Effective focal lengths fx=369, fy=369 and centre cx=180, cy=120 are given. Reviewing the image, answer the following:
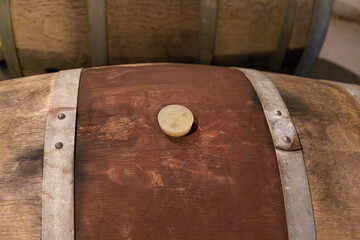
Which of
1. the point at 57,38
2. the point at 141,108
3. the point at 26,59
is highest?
the point at 141,108

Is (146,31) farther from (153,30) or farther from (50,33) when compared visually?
(50,33)

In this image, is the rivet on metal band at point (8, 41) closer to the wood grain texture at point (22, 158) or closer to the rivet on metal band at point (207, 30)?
the wood grain texture at point (22, 158)

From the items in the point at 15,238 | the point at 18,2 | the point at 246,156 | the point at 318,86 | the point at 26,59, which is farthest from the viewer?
the point at 26,59

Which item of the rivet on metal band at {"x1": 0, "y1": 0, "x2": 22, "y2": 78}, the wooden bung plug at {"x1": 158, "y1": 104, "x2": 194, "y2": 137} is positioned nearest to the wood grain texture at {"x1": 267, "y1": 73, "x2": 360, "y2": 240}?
the wooden bung plug at {"x1": 158, "y1": 104, "x2": 194, "y2": 137}

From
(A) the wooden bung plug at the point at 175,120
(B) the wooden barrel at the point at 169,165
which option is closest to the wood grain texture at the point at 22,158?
(B) the wooden barrel at the point at 169,165

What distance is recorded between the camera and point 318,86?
1518mm

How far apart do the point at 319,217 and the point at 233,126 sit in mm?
380

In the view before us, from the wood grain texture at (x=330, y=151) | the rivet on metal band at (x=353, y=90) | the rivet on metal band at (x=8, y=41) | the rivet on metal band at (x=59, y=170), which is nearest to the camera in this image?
the rivet on metal band at (x=59, y=170)

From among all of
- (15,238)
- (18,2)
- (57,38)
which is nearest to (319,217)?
(15,238)

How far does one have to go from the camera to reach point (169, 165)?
43.8 inches

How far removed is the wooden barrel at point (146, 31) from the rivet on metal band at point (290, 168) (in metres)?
0.81

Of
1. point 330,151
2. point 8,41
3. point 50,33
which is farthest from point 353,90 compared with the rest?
point 8,41

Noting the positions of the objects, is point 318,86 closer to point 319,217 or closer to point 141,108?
point 319,217

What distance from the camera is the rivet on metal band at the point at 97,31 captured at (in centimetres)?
187
